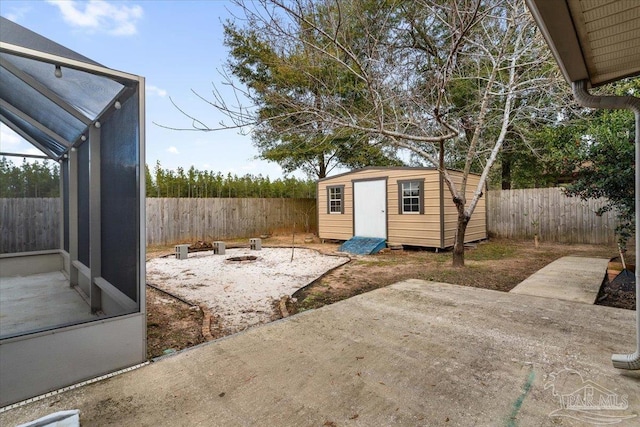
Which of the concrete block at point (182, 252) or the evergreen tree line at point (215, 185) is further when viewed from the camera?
the evergreen tree line at point (215, 185)

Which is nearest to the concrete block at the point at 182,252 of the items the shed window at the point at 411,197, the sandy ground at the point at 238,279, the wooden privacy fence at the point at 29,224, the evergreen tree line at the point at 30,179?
the sandy ground at the point at 238,279

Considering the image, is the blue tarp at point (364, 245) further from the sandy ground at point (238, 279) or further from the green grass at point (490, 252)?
the green grass at point (490, 252)

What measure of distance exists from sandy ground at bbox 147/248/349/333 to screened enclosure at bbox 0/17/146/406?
3.58ft

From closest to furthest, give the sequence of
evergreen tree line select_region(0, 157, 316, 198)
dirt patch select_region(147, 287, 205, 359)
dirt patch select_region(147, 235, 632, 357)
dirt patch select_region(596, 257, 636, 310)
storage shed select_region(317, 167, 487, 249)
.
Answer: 1. dirt patch select_region(147, 287, 205, 359)
2. dirt patch select_region(147, 235, 632, 357)
3. dirt patch select_region(596, 257, 636, 310)
4. evergreen tree line select_region(0, 157, 316, 198)
5. storage shed select_region(317, 167, 487, 249)

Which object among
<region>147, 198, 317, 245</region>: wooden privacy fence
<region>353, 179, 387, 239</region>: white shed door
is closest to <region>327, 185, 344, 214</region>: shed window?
<region>353, 179, 387, 239</region>: white shed door

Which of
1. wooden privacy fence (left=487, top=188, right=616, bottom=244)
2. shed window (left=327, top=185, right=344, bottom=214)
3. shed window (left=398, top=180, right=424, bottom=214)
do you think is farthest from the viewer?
shed window (left=327, top=185, right=344, bottom=214)

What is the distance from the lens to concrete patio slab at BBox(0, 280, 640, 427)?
5.03ft

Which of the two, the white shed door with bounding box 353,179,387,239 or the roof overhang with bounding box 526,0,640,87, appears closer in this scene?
the roof overhang with bounding box 526,0,640,87

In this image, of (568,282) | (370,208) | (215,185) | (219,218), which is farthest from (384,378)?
(215,185)

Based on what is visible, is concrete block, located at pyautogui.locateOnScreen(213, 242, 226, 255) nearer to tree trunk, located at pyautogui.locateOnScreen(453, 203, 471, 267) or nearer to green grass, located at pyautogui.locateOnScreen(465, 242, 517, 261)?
tree trunk, located at pyautogui.locateOnScreen(453, 203, 471, 267)

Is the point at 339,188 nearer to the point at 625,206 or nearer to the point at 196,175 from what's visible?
the point at 196,175

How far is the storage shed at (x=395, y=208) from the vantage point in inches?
311

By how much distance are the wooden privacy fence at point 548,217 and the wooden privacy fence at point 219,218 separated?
715cm

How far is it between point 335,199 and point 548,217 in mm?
6377
